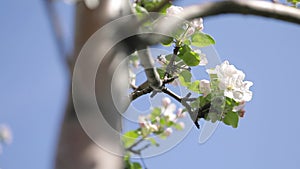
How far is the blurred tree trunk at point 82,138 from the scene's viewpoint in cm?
39

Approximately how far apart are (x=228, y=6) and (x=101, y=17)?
0.30 metres

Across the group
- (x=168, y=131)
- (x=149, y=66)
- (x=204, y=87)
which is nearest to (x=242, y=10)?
(x=149, y=66)

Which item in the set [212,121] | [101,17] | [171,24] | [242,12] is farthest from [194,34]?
[101,17]

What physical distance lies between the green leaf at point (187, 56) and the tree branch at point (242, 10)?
75 cm

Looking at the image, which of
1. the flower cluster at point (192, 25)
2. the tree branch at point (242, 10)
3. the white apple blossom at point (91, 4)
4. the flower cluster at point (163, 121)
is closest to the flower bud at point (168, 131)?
the flower cluster at point (163, 121)

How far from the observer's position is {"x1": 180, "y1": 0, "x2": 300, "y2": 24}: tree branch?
0.69 meters

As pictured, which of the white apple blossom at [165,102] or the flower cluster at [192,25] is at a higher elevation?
the flower cluster at [192,25]

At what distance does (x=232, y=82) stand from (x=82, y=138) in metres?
1.10

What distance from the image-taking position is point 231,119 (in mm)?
1440

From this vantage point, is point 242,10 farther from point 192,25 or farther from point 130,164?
point 130,164

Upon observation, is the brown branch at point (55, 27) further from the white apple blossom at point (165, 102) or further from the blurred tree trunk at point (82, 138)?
the white apple blossom at point (165, 102)

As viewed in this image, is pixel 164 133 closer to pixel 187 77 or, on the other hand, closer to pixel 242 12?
pixel 187 77

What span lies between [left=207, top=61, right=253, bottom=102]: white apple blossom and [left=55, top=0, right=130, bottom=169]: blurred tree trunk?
39.4 inches

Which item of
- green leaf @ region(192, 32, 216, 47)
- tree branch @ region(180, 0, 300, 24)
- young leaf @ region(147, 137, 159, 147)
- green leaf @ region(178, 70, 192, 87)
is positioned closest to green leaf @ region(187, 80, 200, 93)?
green leaf @ region(178, 70, 192, 87)
